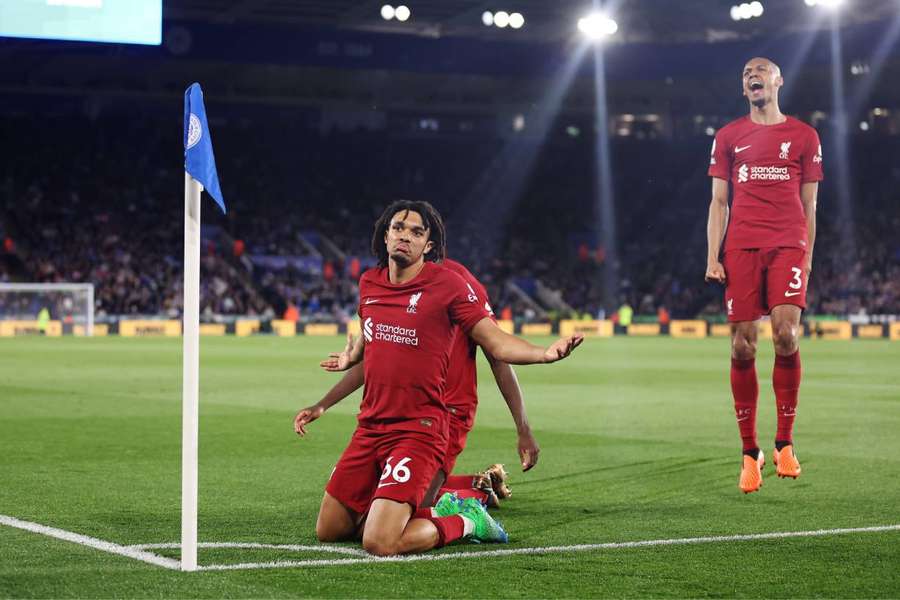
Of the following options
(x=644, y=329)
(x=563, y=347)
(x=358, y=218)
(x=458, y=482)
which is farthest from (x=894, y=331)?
(x=563, y=347)

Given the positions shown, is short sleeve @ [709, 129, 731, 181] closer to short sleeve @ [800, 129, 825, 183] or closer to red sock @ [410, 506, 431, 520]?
short sleeve @ [800, 129, 825, 183]

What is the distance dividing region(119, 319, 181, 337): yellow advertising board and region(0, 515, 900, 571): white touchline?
132 feet

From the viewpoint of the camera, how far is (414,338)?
293 inches

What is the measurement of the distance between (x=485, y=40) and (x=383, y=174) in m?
11.3

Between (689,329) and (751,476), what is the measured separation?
4289cm

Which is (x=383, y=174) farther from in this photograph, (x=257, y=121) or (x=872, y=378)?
(x=872, y=378)

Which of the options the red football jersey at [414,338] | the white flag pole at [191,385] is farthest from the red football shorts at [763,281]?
the white flag pole at [191,385]

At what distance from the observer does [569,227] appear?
203 feet

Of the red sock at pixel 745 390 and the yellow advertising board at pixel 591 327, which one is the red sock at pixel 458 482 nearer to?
the red sock at pixel 745 390

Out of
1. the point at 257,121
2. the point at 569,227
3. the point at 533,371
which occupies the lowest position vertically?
the point at 533,371

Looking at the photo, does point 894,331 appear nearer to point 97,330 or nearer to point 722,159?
point 97,330

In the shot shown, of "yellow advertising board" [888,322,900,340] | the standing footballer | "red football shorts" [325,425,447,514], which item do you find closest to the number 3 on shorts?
"red football shorts" [325,425,447,514]

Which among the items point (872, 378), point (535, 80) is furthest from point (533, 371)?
point (535, 80)

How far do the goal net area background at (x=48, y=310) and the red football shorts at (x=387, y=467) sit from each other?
127ft
